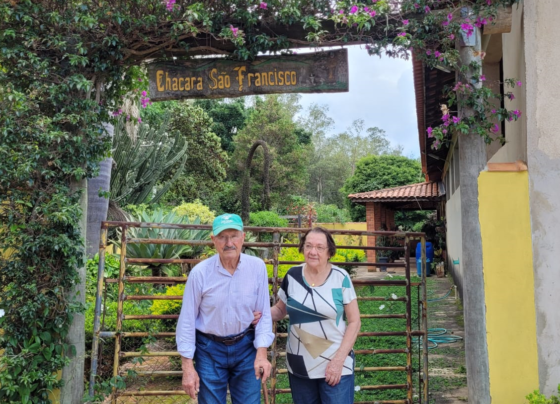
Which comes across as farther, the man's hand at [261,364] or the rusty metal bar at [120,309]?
the rusty metal bar at [120,309]

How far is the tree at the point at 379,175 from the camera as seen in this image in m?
31.4

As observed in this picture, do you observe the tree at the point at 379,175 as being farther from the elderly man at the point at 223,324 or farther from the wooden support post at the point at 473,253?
the elderly man at the point at 223,324

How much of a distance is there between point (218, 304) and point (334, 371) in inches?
31.3

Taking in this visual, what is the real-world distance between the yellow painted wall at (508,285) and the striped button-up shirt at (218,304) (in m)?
2.08

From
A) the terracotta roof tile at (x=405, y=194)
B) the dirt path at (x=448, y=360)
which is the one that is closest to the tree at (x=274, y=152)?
the terracotta roof tile at (x=405, y=194)

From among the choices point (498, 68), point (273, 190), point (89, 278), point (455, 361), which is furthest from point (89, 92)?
point (273, 190)

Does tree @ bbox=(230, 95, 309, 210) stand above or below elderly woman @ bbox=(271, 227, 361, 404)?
above

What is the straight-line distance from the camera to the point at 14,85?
455 centimetres

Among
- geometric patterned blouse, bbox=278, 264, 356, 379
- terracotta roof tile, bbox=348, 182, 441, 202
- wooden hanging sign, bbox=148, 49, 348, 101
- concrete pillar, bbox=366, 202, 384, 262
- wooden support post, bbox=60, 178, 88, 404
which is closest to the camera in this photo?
geometric patterned blouse, bbox=278, 264, 356, 379

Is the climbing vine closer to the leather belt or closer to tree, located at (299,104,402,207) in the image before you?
the leather belt

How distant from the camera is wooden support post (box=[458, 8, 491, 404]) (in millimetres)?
4371

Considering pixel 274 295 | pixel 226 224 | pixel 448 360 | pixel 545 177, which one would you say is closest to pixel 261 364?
pixel 226 224

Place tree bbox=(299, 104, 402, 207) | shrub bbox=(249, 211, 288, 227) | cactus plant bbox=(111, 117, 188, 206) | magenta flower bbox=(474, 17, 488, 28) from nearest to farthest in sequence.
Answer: magenta flower bbox=(474, 17, 488, 28) → cactus plant bbox=(111, 117, 188, 206) → shrub bbox=(249, 211, 288, 227) → tree bbox=(299, 104, 402, 207)

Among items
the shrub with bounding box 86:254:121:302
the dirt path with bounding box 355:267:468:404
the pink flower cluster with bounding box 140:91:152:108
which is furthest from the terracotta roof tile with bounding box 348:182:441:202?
the pink flower cluster with bounding box 140:91:152:108
